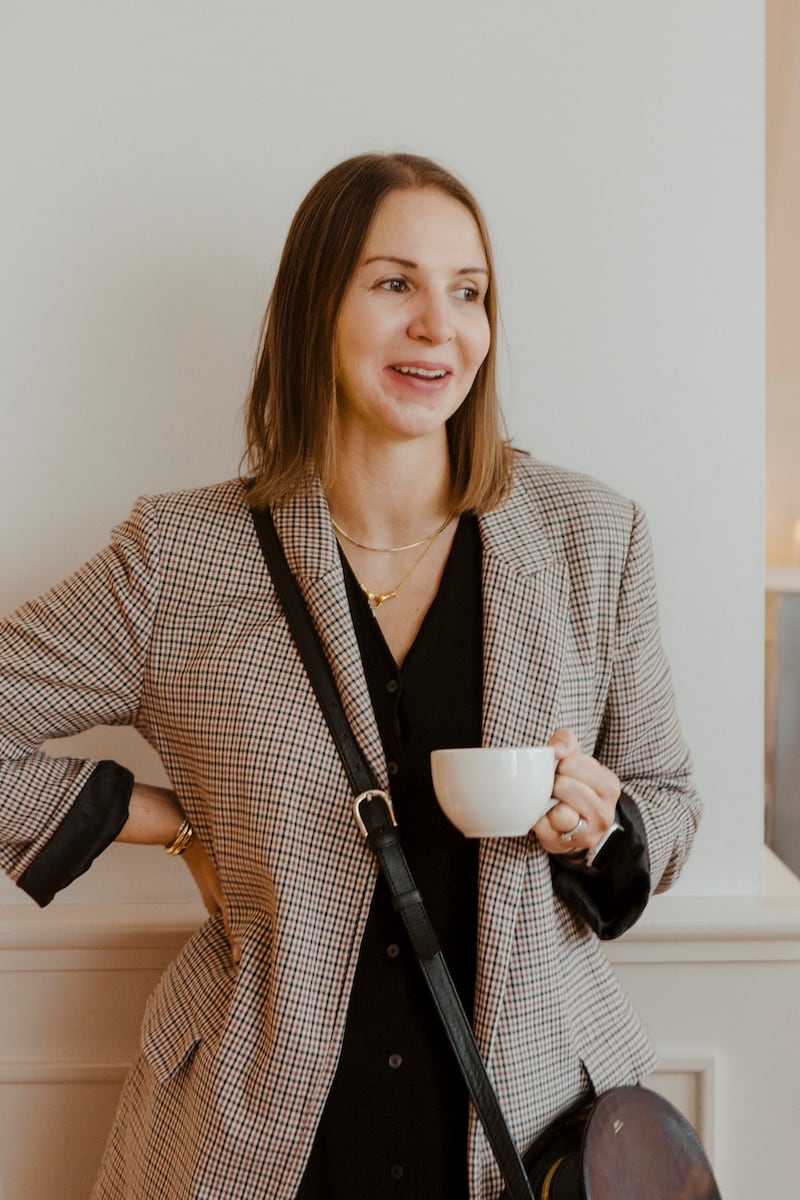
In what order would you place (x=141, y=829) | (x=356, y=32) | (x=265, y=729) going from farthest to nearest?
1. (x=356, y=32)
2. (x=141, y=829)
3. (x=265, y=729)

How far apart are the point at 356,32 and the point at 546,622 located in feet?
2.66

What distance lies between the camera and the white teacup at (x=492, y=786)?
3.17 feet

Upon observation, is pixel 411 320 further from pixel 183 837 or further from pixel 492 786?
pixel 183 837

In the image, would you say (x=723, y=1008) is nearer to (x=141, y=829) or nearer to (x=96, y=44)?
(x=141, y=829)

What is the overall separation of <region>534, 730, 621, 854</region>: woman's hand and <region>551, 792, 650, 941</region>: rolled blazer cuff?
0.06 meters

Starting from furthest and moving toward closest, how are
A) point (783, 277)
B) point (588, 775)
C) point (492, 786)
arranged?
point (783, 277) < point (588, 775) < point (492, 786)

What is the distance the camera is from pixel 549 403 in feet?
4.91

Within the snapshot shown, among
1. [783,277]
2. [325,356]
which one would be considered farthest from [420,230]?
[783,277]

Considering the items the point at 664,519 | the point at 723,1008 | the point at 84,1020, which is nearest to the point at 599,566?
the point at 664,519

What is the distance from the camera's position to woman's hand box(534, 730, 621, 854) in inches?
41.7

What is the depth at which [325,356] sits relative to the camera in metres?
1.22

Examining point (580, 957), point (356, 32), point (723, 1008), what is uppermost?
point (356, 32)

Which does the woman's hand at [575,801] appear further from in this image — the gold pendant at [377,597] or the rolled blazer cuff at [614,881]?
the gold pendant at [377,597]

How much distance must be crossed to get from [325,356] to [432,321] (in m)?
0.13
